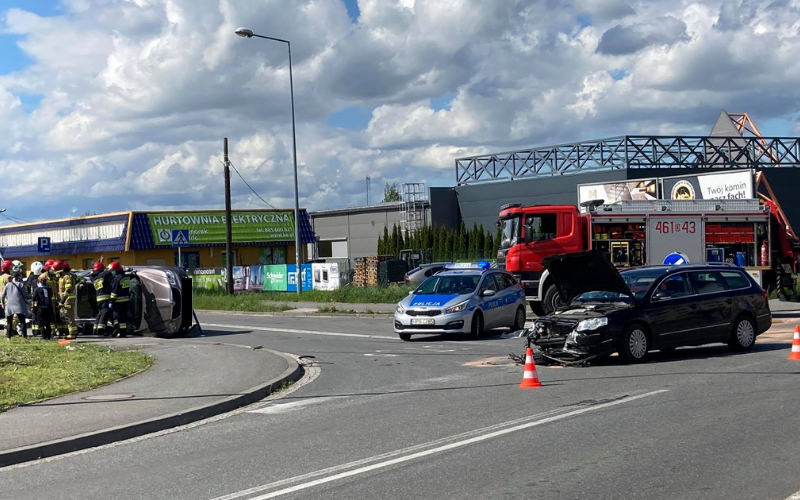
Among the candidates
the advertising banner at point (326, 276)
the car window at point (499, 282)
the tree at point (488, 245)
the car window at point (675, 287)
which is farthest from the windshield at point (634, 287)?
the tree at point (488, 245)

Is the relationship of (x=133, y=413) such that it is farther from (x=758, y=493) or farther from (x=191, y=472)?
(x=758, y=493)

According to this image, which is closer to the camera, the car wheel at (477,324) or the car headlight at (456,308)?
the car headlight at (456,308)

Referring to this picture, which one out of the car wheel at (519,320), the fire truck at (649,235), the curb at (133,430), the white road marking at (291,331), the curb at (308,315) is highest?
the fire truck at (649,235)

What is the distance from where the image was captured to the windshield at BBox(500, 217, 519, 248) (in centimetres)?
2400

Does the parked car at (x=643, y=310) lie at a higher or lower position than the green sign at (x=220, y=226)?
lower

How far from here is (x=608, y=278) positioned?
571 inches

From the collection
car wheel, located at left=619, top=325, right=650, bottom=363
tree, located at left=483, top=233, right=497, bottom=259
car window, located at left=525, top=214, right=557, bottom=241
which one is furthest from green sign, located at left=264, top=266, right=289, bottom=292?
car wheel, located at left=619, top=325, right=650, bottom=363

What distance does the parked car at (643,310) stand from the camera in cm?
1390

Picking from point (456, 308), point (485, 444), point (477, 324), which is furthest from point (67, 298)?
point (485, 444)

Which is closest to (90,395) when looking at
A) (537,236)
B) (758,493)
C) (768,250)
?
(758,493)

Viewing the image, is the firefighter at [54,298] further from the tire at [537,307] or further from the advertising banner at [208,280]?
the advertising banner at [208,280]

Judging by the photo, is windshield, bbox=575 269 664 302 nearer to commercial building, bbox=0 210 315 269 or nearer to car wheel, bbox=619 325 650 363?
car wheel, bbox=619 325 650 363

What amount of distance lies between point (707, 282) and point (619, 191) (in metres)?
15.4

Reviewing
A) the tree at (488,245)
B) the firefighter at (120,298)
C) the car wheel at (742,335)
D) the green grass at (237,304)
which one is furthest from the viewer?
the tree at (488,245)
